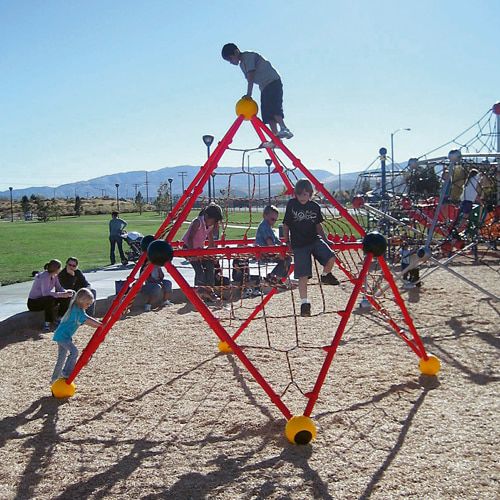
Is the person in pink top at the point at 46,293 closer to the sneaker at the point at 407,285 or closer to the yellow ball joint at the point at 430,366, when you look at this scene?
the yellow ball joint at the point at 430,366

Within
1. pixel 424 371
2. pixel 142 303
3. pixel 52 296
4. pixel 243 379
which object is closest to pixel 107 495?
pixel 243 379

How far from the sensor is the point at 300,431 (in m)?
4.40

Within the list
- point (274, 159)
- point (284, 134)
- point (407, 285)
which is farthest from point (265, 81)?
point (407, 285)

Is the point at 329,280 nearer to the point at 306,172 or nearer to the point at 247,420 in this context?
the point at 306,172

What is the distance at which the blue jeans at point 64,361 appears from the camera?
579 cm

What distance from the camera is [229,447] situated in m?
4.46

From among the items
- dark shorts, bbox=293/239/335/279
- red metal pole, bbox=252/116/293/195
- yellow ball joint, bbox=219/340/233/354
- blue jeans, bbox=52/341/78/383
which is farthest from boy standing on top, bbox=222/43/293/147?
blue jeans, bbox=52/341/78/383

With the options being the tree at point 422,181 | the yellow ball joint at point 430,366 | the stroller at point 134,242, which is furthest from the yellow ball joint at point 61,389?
the stroller at point 134,242

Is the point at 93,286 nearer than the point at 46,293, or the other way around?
the point at 46,293

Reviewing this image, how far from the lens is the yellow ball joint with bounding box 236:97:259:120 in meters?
5.75

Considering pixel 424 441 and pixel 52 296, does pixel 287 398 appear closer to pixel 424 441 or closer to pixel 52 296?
pixel 424 441

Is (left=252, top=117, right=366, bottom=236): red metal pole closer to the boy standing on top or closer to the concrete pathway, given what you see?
the boy standing on top

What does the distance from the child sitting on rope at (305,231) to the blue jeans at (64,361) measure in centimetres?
230

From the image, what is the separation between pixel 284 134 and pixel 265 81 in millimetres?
585
